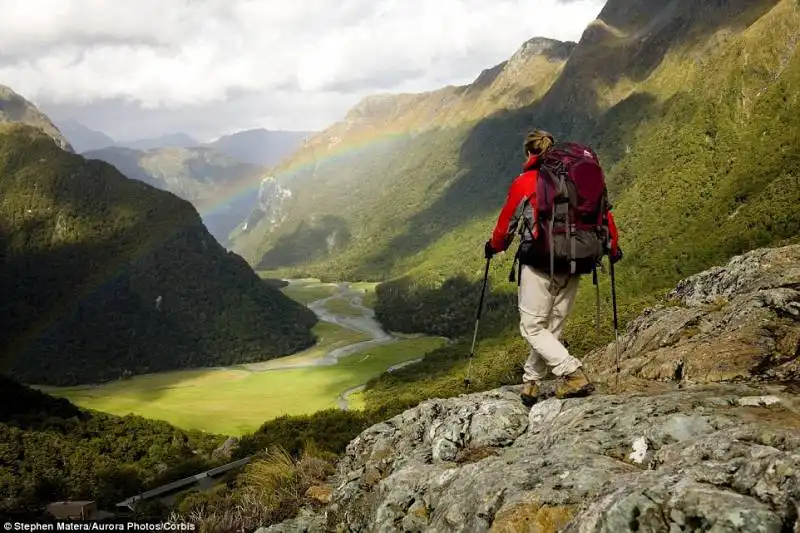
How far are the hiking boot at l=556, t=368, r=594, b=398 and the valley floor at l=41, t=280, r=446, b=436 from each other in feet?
263

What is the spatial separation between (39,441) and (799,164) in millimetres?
106257

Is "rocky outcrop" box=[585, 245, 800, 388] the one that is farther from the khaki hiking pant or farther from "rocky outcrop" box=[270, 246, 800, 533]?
the khaki hiking pant

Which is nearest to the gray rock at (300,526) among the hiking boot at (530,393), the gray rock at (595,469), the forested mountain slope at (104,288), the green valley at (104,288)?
the gray rock at (595,469)

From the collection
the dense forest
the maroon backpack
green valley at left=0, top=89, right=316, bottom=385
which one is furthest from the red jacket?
green valley at left=0, top=89, right=316, bottom=385

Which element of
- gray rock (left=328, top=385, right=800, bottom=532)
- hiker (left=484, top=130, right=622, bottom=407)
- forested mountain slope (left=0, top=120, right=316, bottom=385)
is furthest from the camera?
forested mountain slope (left=0, top=120, right=316, bottom=385)

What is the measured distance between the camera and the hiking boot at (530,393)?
10820 mm

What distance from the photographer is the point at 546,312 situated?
954cm

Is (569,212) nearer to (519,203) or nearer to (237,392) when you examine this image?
(519,203)

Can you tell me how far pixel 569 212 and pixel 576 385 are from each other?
9.92 feet

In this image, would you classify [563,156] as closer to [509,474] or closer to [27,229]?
[509,474]

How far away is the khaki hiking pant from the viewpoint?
9461 mm

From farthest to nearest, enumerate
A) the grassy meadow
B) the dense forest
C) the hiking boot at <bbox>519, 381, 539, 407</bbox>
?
the grassy meadow
the dense forest
the hiking boot at <bbox>519, 381, 539, 407</bbox>

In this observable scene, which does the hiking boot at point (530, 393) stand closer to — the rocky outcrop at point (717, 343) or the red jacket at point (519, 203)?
the rocky outcrop at point (717, 343)

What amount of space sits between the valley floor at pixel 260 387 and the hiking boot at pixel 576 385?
80.2 meters
